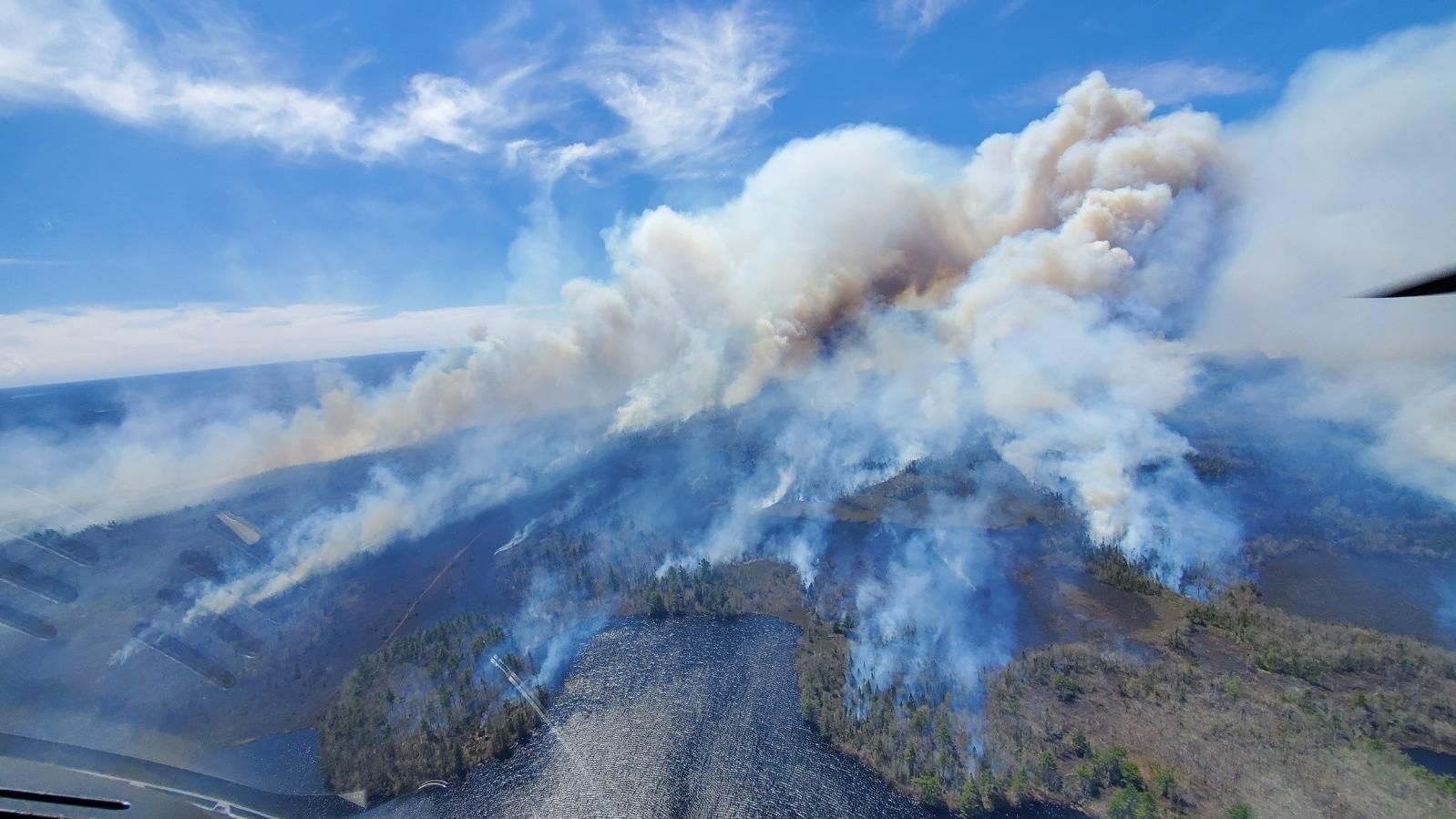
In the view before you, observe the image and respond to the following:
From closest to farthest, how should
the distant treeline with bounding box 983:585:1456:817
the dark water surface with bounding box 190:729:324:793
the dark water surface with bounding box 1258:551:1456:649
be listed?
1. the distant treeline with bounding box 983:585:1456:817
2. the dark water surface with bounding box 190:729:324:793
3. the dark water surface with bounding box 1258:551:1456:649

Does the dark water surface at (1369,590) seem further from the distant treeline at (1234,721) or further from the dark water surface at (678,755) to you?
the dark water surface at (678,755)

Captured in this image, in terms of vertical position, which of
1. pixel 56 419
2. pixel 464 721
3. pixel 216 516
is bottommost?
pixel 464 721

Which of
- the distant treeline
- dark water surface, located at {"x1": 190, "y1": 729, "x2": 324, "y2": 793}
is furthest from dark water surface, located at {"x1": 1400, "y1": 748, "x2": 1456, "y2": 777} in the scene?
dark water surface, located at {"x1": 190, "y1": 729, "x2": 324, "y2": 793}

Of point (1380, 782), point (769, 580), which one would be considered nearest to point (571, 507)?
point (769, 580)

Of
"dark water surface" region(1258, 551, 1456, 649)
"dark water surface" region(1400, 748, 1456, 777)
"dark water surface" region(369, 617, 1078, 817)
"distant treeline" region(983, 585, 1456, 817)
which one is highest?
"dark water surface" region(369, 617, 1078, 817)

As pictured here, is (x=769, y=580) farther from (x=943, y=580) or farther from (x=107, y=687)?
(x=107, y=687)

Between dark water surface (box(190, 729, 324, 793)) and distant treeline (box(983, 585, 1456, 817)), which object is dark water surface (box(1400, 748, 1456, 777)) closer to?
distant treeline (box(983, 585, 1456, 817))

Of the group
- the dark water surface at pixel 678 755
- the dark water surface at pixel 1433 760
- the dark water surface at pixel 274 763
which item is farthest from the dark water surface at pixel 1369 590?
the dark water surface at pixel 274 763

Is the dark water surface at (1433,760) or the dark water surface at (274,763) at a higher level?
the dark water surface at (274,763)
